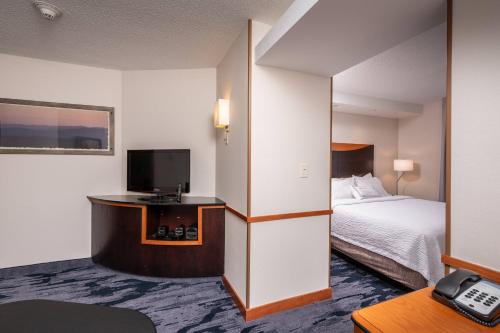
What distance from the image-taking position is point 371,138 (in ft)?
17.2

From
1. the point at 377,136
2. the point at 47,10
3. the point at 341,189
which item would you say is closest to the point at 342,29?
the point at 47,10

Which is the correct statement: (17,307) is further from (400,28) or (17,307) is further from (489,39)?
(400,28)

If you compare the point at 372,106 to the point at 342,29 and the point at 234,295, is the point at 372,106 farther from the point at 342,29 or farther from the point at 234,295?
the point at 234,295

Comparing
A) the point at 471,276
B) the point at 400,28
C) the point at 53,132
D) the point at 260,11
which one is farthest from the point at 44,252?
the point at 400,28

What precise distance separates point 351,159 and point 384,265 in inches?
102

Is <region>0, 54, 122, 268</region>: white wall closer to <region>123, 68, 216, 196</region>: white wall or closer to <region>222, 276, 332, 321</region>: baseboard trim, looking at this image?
<region>123, 68, 216, 196</region>: white wall

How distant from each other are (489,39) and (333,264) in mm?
2809

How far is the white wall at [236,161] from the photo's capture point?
2.11 metres

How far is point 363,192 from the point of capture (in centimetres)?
425

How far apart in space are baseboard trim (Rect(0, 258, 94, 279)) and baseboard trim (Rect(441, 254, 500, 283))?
3.56 metres

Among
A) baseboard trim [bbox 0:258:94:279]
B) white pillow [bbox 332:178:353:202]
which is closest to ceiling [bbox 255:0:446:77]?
white pillow [bbox 332:178:353:202]

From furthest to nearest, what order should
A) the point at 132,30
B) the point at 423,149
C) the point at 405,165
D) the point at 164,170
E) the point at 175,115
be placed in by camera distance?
the point at 423,149 < the point at 405,165 < the point at 175,115 < the point at 164,170 < the point at 132,30

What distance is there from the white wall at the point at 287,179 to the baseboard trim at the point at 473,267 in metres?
1.18

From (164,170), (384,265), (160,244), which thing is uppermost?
(164,170)
